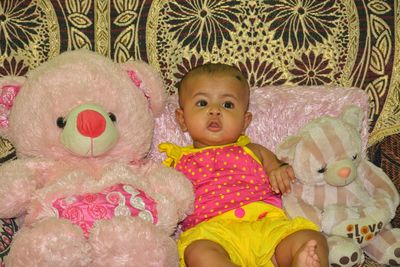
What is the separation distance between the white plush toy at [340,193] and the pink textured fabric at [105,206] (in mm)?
397

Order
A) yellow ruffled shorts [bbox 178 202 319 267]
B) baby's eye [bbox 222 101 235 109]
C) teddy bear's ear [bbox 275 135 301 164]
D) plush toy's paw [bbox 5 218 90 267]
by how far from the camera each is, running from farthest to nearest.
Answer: baby's eye [bbox 222 101 235 109], teddy bear's ear [bbox 275 135 301 164], yellow ruffled shorts [bbox 178 202 319 267], plush toy's paw [bbox 5 218 90 267]

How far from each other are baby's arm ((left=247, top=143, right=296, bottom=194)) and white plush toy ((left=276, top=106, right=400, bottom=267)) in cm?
2

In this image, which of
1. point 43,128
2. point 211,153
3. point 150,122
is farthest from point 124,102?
point 211,153

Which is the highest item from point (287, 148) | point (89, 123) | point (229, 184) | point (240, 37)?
point (240, 37)

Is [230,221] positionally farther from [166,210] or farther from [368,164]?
[368,164]

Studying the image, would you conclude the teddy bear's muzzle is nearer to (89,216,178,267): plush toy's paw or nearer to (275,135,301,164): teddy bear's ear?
(89,216,178,267): plush toy's paw

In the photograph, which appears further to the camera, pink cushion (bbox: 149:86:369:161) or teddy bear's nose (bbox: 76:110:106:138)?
pink cushion (bbox: 149:86:369:161)

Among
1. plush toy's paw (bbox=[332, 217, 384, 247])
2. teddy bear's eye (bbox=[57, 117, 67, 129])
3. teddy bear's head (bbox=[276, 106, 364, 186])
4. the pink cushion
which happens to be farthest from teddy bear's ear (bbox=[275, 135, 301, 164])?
teddy bear's eye (bbox=[57, 117, 67, 129])

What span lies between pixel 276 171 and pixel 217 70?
1.10 ft

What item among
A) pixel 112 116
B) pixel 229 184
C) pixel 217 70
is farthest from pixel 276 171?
pixel 112 116

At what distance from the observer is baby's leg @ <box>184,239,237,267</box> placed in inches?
52.4

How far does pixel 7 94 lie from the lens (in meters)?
1.48

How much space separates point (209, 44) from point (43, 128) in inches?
22.6

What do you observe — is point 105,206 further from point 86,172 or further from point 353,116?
point 353,116
